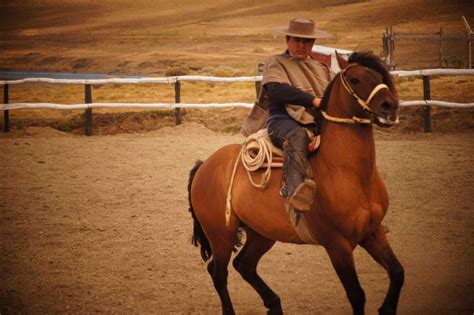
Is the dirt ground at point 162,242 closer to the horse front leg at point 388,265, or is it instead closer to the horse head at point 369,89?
the horse front leg at point 388,265

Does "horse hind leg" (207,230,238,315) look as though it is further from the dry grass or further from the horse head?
the dry grass

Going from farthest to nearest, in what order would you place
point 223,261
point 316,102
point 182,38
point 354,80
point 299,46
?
point 182,38 → point 223,261 → point 299,46 → point 316,102 → point 354,80

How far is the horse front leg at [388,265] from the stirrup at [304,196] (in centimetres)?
50

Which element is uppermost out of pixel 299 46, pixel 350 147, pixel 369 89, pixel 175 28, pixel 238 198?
pixel 175 28

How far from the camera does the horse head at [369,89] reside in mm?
4133

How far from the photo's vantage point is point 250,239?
18.0 feet

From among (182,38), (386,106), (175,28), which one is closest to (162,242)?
(386,106)

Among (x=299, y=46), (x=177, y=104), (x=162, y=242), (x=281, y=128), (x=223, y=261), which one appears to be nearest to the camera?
(x=281, y=128)

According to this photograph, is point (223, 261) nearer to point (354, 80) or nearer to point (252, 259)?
point (252, 259)

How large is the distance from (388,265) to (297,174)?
844mm

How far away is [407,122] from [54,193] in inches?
312

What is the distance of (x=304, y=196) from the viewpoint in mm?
4531

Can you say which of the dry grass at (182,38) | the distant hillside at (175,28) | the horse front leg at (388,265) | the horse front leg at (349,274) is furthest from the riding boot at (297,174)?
the distant hillside at (175,28)

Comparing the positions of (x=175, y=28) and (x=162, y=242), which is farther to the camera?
(x=175, y=28)
